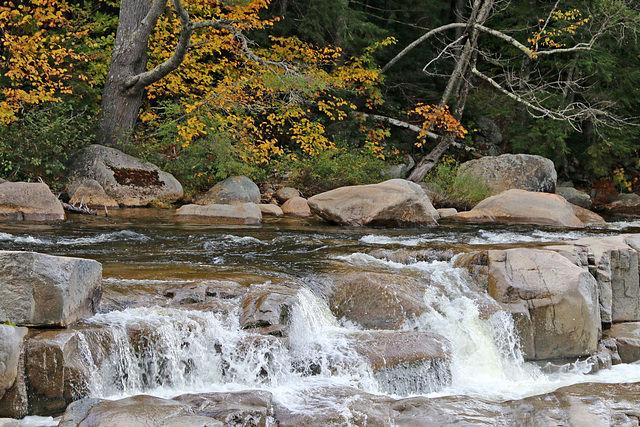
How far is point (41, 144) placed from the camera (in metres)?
10.8

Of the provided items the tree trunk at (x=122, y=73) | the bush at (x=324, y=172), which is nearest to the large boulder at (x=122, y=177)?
the tree trunk at (x=122, y=73)

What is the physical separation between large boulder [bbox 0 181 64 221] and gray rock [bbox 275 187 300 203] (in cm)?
509

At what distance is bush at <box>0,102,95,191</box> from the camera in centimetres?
1059

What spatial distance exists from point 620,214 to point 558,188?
1.91 meters

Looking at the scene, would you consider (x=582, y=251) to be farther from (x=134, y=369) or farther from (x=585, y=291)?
(x=134, y=369)

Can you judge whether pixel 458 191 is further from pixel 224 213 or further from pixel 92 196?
pixel 92 196

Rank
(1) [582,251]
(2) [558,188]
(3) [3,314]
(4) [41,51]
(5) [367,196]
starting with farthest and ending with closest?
1. (2) [558,188]
2. (4) [41,51]
3. (5) [367,196]
4. (1) [582,251]
5. (3) [3,314]

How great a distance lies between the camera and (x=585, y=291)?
5.90 m

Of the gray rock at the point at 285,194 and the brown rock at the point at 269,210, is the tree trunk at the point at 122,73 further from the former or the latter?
the gray rock at the point at 285,194

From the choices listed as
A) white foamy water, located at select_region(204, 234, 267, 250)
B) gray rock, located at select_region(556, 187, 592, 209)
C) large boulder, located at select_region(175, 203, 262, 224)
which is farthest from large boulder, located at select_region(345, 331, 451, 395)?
gray rock, located at select_region(556, 187, 592, 209)

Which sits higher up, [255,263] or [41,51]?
[41,51]

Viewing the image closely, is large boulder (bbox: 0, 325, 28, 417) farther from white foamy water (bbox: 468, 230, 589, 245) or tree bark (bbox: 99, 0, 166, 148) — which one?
tree bark (bbox: 99, 0, 166, 148)

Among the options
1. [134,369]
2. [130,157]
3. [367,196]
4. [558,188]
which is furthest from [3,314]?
[558,188]

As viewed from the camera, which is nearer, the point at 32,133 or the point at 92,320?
the point at 92,320
